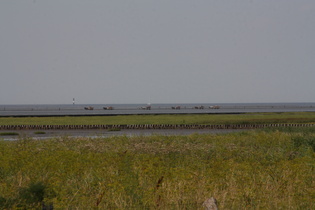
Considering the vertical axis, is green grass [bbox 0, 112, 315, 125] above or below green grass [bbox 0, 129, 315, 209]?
below

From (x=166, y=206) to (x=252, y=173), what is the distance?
5537 millimetres

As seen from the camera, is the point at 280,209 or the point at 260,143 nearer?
the point at 280,209

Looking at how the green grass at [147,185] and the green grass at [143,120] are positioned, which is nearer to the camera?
the green grass at [147,185]

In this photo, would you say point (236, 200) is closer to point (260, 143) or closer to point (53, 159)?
point (53, 159)

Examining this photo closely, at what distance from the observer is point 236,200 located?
34.3 feet

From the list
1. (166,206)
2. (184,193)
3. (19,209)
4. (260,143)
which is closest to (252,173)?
(184,193)

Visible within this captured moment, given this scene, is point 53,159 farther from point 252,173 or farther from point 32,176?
point 252,173

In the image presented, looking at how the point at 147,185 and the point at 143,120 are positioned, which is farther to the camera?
the point at 143,120

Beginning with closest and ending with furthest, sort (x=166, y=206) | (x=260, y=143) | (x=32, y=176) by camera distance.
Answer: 1. (x=166, y=206)
2. (x=32, y=176)
3. (x=260, y=143)

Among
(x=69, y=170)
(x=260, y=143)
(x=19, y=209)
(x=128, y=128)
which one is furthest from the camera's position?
(x=128, y=128)

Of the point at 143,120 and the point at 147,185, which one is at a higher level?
the point at 147,185

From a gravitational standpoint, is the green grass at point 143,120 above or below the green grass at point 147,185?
below

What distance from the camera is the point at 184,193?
1140cm

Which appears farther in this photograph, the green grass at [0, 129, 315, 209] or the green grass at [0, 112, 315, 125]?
the green grass at [0, 112, 315, 125]
